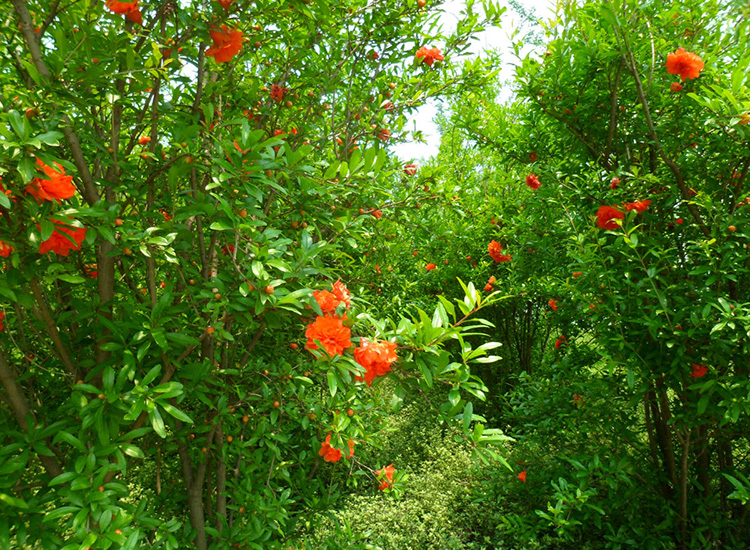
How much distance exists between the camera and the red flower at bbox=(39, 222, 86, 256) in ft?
3.56

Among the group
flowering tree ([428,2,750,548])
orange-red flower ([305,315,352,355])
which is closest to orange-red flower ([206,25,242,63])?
orange-red flower ([305,315,352,355])

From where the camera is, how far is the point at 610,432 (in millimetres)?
2586

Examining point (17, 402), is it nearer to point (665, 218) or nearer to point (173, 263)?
point (173, 263)

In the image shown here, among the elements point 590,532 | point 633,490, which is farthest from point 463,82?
point 590,532

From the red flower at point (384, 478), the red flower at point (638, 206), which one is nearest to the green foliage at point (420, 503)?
the red flower at point (384, 478)

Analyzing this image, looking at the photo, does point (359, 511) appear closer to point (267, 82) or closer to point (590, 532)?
point (590, 532)

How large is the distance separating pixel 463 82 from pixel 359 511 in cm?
301

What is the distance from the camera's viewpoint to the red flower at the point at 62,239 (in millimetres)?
1086

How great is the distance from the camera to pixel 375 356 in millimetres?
1151

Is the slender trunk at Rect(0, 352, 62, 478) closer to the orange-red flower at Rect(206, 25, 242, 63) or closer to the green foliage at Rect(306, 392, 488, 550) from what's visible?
the orange-red flower at Rect(206, 25, 242, 63)

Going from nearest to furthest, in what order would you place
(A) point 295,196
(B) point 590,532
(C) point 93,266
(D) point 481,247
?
(A) point 295,196
(C) point 93,266
(B) point 590,532
(D) point 481,247

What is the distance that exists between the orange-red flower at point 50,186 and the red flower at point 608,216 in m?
2.21

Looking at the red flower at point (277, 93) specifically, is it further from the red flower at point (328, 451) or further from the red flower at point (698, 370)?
the red flower at point (698, 370)

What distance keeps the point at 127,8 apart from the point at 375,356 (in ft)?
3.72
